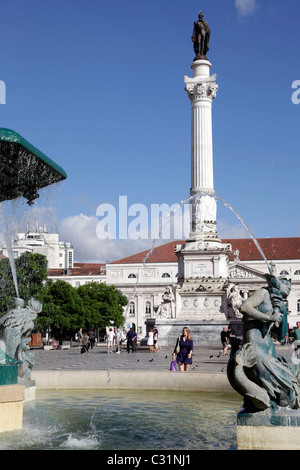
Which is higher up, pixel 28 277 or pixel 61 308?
pixel 28 277

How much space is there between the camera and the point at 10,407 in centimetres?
744

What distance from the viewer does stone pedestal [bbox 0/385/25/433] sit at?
7.28 metres

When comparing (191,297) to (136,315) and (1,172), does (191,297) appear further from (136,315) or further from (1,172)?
(136,315)

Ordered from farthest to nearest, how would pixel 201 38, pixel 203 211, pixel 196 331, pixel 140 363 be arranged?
pixel 201 38
pixel 203 211
pixel 196 331
pixel 140 363

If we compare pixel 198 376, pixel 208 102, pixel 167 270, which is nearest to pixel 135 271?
pixel 167 270

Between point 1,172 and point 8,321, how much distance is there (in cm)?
238

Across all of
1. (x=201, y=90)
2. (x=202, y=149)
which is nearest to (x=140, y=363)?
(x=202, y=149)

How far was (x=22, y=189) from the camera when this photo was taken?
9.59 m

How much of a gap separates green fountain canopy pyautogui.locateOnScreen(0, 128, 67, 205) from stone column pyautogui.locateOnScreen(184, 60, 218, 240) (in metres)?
24.6

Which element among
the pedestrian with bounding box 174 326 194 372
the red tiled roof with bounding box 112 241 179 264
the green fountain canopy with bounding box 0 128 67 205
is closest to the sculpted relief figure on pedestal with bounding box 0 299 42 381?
the green fountain canopy with bounding box 0 128 67 205

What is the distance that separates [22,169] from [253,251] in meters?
83.1

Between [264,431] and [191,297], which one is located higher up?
[191,297]

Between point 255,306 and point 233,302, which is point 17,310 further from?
point 233,302

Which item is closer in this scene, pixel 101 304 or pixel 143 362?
pixel 143 362
